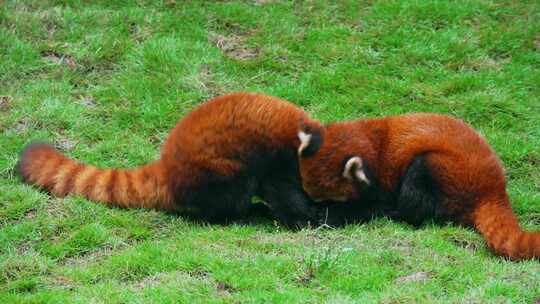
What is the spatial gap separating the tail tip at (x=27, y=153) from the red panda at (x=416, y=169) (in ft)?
7.18

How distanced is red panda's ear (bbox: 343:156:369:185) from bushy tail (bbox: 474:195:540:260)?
3.04 feet

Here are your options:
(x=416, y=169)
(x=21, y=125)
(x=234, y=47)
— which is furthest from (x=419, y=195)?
(x=21, y=125)

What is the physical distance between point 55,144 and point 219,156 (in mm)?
1949

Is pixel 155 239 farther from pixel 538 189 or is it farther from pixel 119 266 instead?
pixel 538 189

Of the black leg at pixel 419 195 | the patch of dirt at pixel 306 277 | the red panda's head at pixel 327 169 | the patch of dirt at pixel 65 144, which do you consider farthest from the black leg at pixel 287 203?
the patch of dirt at pixel 65 144

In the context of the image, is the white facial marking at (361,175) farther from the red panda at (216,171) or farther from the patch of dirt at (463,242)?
the patch of dirt at (463,242)

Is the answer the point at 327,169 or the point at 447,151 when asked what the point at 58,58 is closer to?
the point at 327,169

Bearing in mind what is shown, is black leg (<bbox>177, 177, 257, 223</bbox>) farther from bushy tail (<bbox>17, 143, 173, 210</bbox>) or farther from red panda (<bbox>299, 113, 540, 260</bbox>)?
red panda (<bbox>299, 113, 540, 260</bbox>)

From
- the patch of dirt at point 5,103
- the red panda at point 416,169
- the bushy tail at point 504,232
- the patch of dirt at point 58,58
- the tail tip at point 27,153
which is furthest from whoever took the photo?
the patch of dirt at point 58,58

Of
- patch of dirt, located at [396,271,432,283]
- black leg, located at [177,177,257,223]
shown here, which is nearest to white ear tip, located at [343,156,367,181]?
black leg, located at [177,177,257,223]

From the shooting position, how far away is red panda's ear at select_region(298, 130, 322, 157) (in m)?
7.39

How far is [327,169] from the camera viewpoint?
752cm

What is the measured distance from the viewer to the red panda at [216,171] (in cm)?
737

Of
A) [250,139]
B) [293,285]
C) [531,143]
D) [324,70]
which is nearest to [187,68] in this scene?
[324,70]
